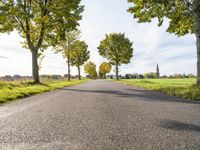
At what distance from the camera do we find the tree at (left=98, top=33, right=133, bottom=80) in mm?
52022

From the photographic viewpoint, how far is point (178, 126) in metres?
4.24

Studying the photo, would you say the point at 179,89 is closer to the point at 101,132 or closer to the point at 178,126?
the point at 178,126

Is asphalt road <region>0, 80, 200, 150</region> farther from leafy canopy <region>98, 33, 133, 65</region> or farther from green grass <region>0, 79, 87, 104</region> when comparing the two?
leafy canopy <region>98, 33, 133, 65</region>

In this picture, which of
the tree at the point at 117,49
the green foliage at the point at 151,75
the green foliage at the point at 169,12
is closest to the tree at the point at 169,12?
the green foliage at the point at 169,12

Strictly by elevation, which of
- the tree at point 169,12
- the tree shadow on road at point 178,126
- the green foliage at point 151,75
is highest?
the tree at point 169,12

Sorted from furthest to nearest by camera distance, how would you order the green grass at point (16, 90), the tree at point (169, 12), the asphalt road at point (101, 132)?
1. the tree at point (169, 12)
2. the green grass at point (16, 90)
3. the asphalt road at point (101, 132)

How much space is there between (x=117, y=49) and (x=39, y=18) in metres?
33.2

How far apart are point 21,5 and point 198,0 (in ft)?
55.4

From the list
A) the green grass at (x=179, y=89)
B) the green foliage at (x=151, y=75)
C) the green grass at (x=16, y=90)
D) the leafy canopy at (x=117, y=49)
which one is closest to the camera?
the green grass at (x=16, y=90)

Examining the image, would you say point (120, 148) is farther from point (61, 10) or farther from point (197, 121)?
point (61, 10)

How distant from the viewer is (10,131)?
3977mm

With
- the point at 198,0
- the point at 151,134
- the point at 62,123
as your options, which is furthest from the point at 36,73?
the point at 151,134

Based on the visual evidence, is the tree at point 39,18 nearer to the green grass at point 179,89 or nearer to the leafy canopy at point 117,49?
the green grass at point 179,89

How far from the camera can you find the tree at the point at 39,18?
68.9 feet
